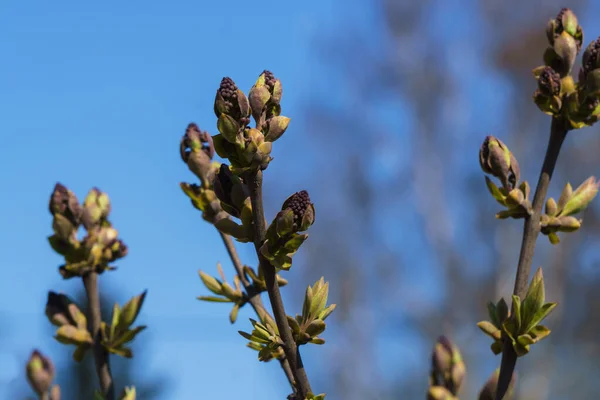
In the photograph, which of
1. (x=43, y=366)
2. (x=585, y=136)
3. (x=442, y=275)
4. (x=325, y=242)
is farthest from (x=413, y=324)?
(x=43, y=366)

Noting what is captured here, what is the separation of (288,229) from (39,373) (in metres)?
0.74

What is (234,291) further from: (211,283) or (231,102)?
(231,102)

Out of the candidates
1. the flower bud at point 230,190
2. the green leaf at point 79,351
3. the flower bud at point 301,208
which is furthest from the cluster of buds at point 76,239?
the flower bud at point 301,208

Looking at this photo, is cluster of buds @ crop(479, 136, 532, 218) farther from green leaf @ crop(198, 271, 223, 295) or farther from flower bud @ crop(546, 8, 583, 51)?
green leaf @ crop(198, 271, 223, 295)

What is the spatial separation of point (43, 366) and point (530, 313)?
85cm

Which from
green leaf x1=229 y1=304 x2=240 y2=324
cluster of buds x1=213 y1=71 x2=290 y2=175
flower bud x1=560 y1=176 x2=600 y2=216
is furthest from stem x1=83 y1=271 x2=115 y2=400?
flower bud x1=560 y1=176 x2=600 y2=216

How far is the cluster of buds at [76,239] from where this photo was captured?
147 centimetres

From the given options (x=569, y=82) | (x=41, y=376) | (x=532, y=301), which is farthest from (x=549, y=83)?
(x=41, y=376)

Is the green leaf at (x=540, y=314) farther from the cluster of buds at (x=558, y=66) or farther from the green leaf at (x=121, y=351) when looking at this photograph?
the green leaf at (x=121, y=351)

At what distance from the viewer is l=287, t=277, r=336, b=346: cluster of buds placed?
111cm

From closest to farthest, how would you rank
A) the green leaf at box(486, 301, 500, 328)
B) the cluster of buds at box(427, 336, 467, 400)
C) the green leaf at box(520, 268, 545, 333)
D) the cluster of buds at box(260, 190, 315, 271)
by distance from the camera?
1. the cluster of buds at box(260, 190, 315, 271)
2. the green leaf at box(520, 268, 545, 333)
3. the green leaf at box(486, 301, 500, 328)
4. the cluster of buds at box(427, 336, 467, 400)

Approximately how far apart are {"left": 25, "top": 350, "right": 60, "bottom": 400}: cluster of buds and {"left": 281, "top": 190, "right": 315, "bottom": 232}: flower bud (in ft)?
2.35

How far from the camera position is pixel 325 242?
54.3ft

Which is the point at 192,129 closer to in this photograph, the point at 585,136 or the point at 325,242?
the point at 585,136
